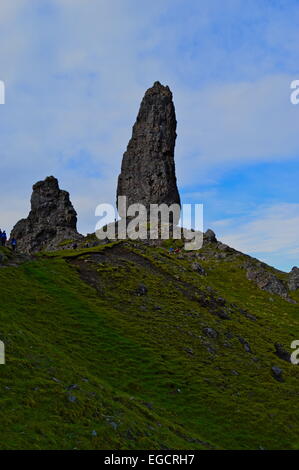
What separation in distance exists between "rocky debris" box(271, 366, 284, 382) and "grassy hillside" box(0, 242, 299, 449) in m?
0.61

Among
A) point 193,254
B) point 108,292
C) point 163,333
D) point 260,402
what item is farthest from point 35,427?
point 193,254

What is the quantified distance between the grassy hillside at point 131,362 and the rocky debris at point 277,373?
2.00 ft

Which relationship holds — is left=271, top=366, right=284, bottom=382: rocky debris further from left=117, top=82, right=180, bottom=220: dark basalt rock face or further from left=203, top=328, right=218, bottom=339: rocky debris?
left=117, top=82, right=180, bottom=220: dark basalt rock face

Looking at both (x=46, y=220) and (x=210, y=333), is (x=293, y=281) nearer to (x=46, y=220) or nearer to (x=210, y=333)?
(x=210, y=333)

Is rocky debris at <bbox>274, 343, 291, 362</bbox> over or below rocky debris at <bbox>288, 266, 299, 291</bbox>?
below

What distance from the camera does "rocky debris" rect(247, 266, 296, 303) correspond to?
9162 cm

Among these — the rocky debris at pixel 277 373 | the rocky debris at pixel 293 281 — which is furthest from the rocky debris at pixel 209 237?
the rocky debris at pixel 277 373

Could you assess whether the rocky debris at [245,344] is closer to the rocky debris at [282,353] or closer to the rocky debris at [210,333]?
the rocky debris at [210,333]

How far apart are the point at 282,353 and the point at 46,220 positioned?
101m

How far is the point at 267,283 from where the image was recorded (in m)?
93.2

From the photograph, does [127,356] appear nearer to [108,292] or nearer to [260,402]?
[260,402]

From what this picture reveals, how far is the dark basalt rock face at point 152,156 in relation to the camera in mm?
145125

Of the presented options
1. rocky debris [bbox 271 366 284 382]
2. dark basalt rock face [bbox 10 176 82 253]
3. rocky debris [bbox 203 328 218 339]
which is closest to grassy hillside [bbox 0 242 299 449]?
rocky debris [bbox 203 328 218 339]
